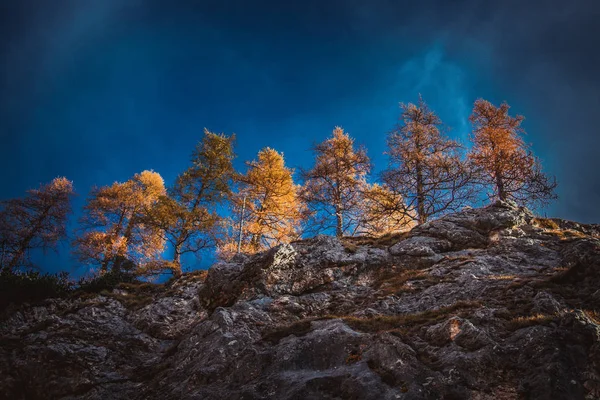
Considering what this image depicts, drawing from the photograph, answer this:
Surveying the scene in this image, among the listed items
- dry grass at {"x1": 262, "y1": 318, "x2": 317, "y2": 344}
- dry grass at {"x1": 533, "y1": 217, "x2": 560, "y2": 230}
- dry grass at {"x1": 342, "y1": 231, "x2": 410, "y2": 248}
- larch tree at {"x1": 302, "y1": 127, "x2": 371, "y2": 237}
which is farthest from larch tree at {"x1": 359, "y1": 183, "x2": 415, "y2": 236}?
dry grass at {"x1": 262, "y1": 318, "x2": 317, "y2": 344}

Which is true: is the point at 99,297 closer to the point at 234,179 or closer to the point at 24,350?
the point at 24,350

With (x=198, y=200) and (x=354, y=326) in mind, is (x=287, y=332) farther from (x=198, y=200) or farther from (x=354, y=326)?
(x=198, y=200)

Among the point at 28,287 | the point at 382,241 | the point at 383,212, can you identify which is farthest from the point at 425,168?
the point at 28,287

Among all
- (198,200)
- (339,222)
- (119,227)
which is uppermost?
(198,200)

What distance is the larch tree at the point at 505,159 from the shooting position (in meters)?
16.9

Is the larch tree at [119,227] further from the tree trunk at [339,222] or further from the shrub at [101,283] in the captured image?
the tree trunk at [339,222]

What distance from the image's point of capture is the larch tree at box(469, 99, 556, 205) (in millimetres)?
16891

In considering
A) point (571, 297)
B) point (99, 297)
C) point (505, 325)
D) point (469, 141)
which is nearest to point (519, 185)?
point (469, 141)

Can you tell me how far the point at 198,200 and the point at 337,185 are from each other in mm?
9211

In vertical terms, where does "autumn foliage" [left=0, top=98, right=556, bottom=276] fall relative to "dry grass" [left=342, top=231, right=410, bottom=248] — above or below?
above

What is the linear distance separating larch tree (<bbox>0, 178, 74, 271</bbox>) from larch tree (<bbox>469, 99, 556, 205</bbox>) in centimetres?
2712

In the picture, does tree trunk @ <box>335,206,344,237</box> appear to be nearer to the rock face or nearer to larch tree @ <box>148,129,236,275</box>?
the rock face

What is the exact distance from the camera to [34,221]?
22.7m

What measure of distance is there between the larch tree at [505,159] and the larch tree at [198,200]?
1544 cm
